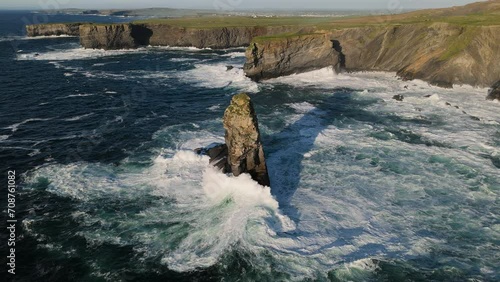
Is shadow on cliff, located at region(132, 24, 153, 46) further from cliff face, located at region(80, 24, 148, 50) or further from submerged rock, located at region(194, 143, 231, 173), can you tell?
submerged rock, located at region(194, 143, 231, 173)

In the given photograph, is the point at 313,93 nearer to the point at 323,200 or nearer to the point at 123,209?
the point at 323,200

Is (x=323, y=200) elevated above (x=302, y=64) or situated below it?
below

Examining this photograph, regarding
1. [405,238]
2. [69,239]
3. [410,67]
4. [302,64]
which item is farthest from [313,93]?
[69,239]

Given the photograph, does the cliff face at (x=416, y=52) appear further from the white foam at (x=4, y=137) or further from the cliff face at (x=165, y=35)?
the white foam at (x=4, y=137)

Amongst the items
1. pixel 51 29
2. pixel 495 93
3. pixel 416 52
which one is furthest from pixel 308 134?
pixel 51 29

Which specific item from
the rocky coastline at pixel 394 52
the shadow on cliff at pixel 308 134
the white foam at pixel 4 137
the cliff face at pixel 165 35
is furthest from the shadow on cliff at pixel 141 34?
the shadow on cliff at pixel 308 134

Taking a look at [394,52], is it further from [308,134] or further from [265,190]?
[265,190]
